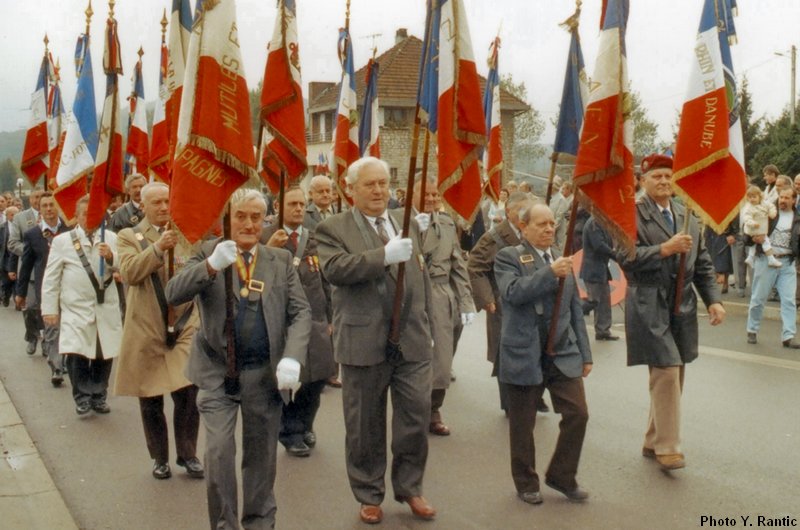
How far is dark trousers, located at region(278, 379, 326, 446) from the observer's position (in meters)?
6.89

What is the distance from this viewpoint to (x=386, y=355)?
5.37 meters

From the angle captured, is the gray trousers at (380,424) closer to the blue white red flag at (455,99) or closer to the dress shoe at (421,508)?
the dress shoe at (421,508)

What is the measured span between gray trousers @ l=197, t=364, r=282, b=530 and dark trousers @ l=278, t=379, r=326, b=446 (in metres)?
1.95

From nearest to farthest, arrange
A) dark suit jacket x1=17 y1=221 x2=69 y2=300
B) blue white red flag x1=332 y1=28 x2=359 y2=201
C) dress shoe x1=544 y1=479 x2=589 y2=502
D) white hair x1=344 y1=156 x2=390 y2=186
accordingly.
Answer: white hair x1=344 y1=156 x2=390 y2=186 → dress shoe x1=544 y1=479 x2=589 y2=502 → blue white red flag x1=332 y1=28 x2=359 y2=201 → dark suit jacket x1=17 y1=221 x2=69 y2=300

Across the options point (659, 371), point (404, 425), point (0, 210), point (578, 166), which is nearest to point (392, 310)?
point (404, 425)

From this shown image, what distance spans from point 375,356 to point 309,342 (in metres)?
1.47

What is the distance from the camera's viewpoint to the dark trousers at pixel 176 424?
6258mm

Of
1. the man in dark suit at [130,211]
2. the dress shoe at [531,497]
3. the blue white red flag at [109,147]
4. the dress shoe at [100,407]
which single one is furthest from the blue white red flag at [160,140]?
the dress shoe at [531,497]

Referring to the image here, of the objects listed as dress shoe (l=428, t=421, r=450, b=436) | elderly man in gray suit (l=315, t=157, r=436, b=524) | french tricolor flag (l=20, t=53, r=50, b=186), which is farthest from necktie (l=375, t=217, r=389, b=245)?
french tricolor flag (l=20, t=53, r=50, b=186)

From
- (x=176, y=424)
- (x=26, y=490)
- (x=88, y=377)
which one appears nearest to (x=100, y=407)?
(x=88, y=377)

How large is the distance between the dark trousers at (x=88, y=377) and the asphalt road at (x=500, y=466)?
0.68 ft

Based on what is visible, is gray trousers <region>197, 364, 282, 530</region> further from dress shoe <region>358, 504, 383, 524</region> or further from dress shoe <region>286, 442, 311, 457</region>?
dress shoe <region>286, 442, 311, 457</region>

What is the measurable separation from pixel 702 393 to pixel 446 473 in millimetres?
3305

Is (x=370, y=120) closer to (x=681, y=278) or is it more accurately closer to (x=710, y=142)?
(x=710, y=142)
